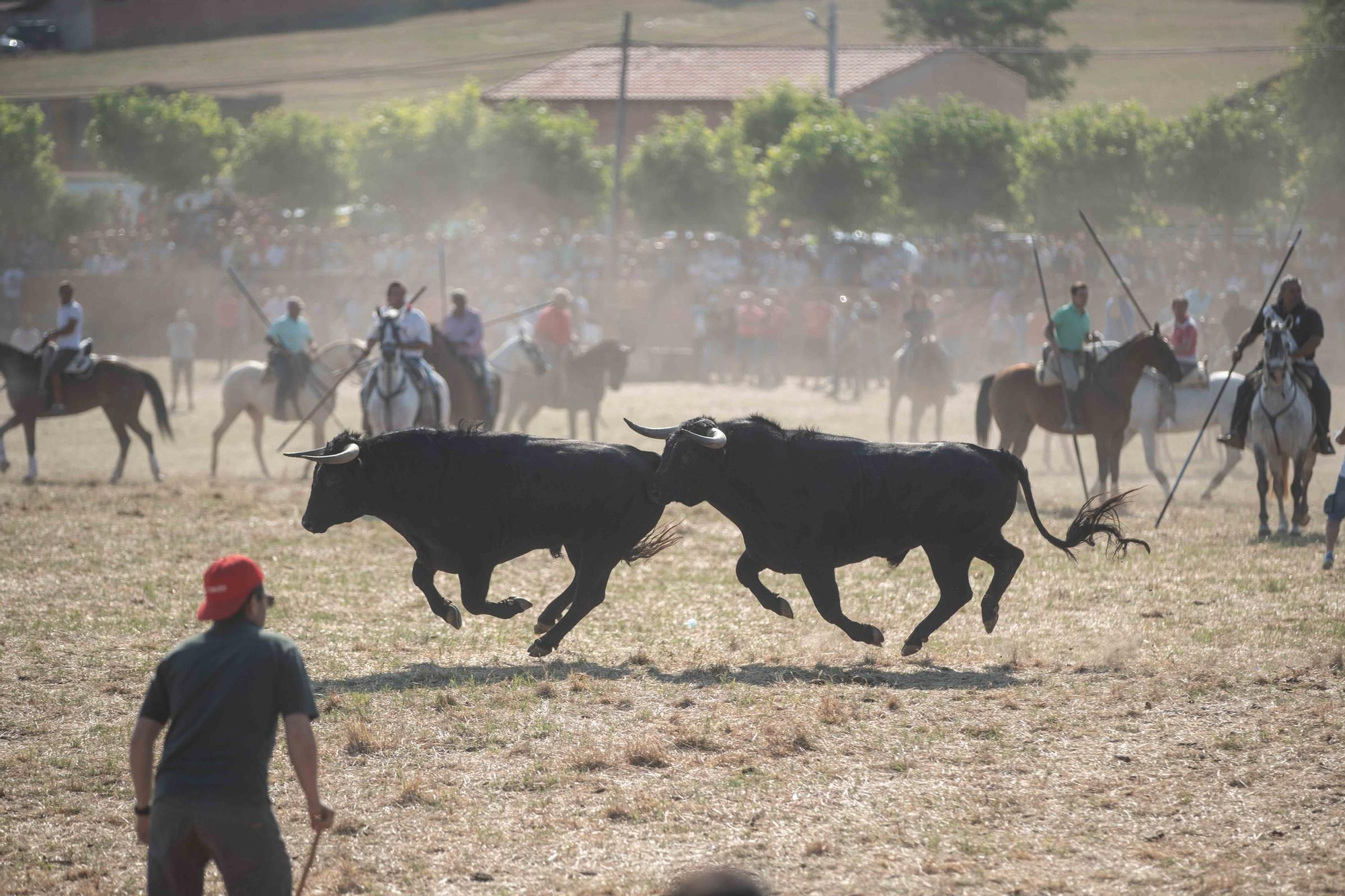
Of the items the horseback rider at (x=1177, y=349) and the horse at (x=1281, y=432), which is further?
the horseback rider at (x=1177, y=349)

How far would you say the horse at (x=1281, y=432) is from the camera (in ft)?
42.8

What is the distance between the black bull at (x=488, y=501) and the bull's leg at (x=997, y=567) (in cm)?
198

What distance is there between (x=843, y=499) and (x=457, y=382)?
9.94 m

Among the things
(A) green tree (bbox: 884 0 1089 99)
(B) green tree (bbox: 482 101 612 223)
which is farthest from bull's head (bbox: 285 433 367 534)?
(A) green tree (bbox: 884 0 1089 99)

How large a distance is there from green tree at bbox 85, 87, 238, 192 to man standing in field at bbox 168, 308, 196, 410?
22.7 metres

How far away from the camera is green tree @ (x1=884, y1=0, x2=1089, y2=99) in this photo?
6456 cm

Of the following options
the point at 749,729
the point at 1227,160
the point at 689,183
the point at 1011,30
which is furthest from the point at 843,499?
the point at 1011,30

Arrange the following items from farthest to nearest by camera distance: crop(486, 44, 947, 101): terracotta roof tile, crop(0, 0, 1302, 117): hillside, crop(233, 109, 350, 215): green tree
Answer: crop(0, 0, 1302, 117): hillside < crop(486, 44, 947, 101): terracotta roof tile < crop(233, 109, 350, 215): green tree

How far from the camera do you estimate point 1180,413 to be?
55.0ft

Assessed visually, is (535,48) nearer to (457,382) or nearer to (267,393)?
(267,393)

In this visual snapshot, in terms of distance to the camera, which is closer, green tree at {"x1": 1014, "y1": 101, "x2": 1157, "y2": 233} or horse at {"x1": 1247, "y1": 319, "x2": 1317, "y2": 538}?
horse at {"x1": 1247, "y1": 319, "x2": 1317, "y2": 538}

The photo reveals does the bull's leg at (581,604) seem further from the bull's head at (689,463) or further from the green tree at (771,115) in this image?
the green tree at (771,115)

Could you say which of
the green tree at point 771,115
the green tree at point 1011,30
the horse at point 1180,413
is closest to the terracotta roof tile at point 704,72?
the green tree at point 1011,30

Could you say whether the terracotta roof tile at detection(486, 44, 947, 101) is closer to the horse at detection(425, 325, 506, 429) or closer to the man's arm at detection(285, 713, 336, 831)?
the horse at detection(425, 325, 506, 429)
